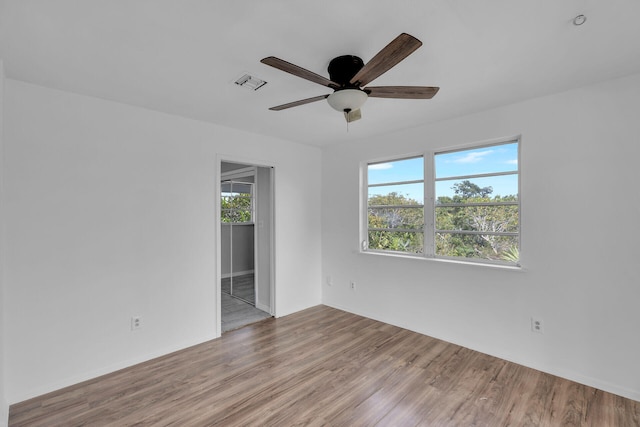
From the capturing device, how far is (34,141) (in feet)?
7.59

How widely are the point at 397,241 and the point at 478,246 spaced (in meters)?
0.98

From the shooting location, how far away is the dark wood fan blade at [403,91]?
1.90 m

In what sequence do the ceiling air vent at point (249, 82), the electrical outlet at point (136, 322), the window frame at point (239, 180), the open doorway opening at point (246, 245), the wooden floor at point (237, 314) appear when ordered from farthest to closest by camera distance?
the window frame at point (239, 180), the open doorway opening at point (246, 245), the wooden floor at point (237, 314), the electrical outlet at point (136, 322), the ceiling air vent at point (249, 82)

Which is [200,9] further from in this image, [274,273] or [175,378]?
[274,273]

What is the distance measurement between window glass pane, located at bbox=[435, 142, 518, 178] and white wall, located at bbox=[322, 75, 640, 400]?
16 centimetres

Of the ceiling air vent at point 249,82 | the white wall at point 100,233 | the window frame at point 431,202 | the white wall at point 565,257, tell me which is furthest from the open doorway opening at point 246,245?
the white wall at point 565,257

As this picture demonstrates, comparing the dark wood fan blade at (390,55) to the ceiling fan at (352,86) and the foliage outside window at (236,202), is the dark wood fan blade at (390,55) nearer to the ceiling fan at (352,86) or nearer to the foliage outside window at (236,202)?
the ceiling fan at (352,86)

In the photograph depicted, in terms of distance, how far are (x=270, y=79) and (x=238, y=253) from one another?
15.7 ft

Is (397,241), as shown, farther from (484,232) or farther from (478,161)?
(478,161)

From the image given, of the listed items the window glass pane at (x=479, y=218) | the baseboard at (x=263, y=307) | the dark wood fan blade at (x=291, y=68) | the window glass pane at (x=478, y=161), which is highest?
the dark wood fan blade at (x=291, y=68)

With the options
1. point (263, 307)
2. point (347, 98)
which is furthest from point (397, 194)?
point (263, 307)

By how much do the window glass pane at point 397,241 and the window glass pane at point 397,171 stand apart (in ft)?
2.29

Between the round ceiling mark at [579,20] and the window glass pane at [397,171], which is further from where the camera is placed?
the window glass pane at [397,171]

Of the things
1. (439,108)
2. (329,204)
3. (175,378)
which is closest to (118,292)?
(175,378)
